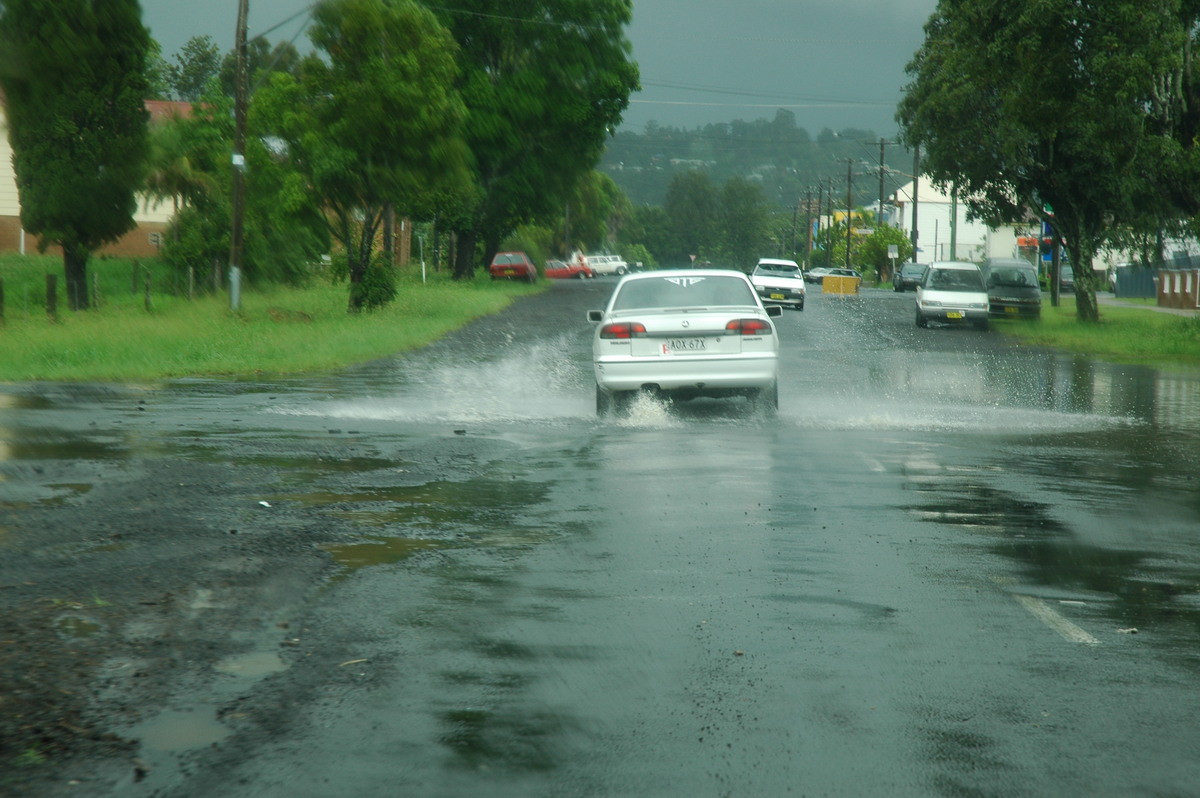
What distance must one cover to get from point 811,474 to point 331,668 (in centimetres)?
646

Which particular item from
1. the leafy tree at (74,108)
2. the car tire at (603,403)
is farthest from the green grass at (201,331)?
the car tire at (603,403)

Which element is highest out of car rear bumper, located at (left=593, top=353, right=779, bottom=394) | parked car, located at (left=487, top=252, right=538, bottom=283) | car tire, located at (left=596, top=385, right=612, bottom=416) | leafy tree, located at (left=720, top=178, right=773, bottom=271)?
leafy tree, located at (left=720, top=178, right=773, bottom=271)

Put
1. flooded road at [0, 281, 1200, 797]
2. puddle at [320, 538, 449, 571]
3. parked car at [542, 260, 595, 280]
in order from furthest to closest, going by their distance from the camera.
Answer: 1. parked car at [542, 260, 595, 280]
2. puddle at [320, 538, 449, 571]
3. flooded road at [0, 281, 1200, 797]

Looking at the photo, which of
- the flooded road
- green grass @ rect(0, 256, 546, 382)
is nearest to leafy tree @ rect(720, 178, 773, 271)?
green grass @ rect(0, 256, 546, 382)

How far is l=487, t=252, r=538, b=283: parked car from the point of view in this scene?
69438 mm

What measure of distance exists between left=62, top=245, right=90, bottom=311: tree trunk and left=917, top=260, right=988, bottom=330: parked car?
72.2 ft

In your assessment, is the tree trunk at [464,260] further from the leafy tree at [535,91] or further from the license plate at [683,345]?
the license plate at [683,345]

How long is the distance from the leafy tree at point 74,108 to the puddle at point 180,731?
2942 centimetres

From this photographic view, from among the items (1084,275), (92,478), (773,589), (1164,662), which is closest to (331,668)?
(773,589)

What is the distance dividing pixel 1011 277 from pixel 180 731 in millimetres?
41024

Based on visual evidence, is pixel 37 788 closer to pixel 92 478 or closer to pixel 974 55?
pixel 92 478

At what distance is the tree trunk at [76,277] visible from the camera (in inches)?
1324

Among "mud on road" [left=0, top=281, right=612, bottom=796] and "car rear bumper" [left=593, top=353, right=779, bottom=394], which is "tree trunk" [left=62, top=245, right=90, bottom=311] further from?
"car rear bumper" [left=593, top=353, right=779, bottom=394]

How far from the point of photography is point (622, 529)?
898 cm
